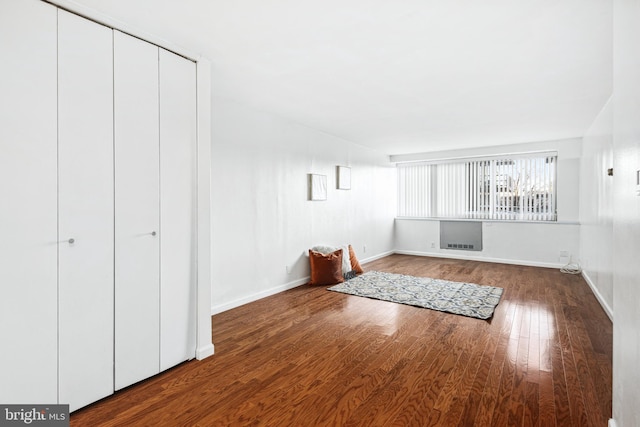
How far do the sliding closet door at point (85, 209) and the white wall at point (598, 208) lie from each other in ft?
16.0

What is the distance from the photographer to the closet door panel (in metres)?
2.56

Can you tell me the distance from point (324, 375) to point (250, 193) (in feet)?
8.28

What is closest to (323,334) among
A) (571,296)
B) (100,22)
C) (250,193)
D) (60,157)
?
(250,193)

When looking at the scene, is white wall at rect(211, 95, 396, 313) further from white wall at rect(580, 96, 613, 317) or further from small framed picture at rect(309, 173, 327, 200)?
white wall at rect(580, 96, 613, 317)

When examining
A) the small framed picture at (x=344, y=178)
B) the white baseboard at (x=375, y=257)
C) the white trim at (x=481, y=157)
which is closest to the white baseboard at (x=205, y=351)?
the small framed picture at (x=344, y=178)

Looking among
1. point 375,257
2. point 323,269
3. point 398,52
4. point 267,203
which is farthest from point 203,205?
point 375,257

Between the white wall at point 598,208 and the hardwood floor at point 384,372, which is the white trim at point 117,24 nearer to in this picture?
the hardwood floor at point 384,372

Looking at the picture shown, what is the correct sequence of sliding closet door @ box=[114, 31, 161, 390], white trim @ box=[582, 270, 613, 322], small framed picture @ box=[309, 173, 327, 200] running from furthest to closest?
small framed picture @ box=[309, 173, 327, 200] < white trim @ box=[582, 270, 613, 322] < sliding closet door @ box=[114, 31, 161, 390]

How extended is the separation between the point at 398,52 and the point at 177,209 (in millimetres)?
2214

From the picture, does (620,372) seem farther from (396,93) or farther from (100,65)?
(100,65)

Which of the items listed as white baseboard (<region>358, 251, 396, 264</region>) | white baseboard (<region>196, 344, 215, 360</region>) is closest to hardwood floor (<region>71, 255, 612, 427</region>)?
white baseboard (<region>196, 344, 215, 360</region>)

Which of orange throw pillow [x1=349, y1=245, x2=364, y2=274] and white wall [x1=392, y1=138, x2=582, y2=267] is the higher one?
white wall [x1=392, y1=138, x2=582, y2=267]

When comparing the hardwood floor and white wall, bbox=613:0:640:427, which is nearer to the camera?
white wall, bbox=613:0:640:427

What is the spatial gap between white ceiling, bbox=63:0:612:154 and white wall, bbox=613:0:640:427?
718 mm
